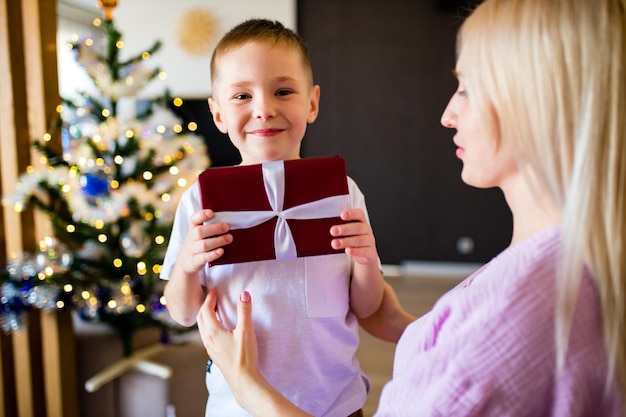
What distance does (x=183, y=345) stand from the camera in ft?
8.21

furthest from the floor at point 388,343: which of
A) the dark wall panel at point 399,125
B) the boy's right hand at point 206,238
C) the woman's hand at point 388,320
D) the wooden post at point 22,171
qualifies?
the boy's right hand at point 206,238

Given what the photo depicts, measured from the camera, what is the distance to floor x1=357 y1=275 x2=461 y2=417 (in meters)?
3.05

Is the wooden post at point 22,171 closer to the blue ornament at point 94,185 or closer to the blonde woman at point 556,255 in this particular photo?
the blue ornament at point 94,185

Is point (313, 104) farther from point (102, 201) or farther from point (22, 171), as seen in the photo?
point (22, 171)

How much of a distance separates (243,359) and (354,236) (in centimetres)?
29

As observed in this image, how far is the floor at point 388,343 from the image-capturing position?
3050mm

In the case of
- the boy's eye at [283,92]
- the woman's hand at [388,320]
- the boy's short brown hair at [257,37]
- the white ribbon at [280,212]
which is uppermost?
the boy's short brown hair at [257,37]

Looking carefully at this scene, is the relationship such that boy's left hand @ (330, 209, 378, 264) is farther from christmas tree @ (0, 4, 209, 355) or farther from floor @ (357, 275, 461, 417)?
floor @ (357, 275, 461, 417)

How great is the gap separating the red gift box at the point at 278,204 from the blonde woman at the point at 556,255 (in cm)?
32

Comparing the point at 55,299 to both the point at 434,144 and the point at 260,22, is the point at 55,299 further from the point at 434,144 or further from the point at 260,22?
the point at 434,144

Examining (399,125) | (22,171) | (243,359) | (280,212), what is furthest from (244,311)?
(399,125)

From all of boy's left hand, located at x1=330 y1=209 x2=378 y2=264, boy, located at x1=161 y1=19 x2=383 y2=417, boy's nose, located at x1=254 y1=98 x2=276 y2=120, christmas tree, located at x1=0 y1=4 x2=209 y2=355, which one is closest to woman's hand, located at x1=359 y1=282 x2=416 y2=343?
boy, located at x1=161 y1=19 x2=383 y2=417

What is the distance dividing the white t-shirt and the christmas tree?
4.09 ft

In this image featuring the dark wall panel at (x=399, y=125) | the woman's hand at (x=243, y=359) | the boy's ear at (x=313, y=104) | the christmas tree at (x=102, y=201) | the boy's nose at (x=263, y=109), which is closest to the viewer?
the woman's hand at (x=243, y=359)
